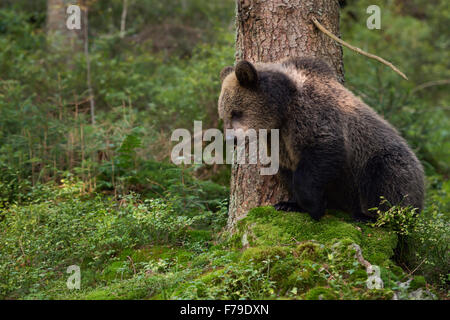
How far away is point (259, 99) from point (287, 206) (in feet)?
4.37

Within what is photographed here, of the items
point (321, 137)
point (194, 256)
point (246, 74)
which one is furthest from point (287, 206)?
point (246, 74)

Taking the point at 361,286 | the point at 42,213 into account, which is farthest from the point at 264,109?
the point at 42,213

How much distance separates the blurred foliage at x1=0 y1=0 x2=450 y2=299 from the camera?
478 cm

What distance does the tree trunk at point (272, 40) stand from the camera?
578cm

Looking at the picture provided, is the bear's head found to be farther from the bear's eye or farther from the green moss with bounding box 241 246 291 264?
the green moss with bounding box 241 246 291 264

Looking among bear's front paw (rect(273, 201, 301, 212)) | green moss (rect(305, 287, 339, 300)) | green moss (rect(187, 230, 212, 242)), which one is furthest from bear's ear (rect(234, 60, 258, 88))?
green moss (rect(305, 287, 339, 300))

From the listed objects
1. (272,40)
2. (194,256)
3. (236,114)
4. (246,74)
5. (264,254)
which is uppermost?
(272,40)

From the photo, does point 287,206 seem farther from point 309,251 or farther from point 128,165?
point 128,165

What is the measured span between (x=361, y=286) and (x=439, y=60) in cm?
1605

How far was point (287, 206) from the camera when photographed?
17.5ft

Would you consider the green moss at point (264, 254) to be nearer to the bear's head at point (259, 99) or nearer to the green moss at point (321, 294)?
the green moss at point (321, 294)

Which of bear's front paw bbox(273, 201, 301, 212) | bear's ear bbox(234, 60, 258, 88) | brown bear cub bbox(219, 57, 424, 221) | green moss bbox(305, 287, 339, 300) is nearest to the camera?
green moss bbox(305, 287, 339, 300)

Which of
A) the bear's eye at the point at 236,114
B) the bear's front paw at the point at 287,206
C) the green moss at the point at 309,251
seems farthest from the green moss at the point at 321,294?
A: the bear's eye at the point at 236,114

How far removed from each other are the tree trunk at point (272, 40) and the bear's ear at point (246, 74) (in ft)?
3.20
